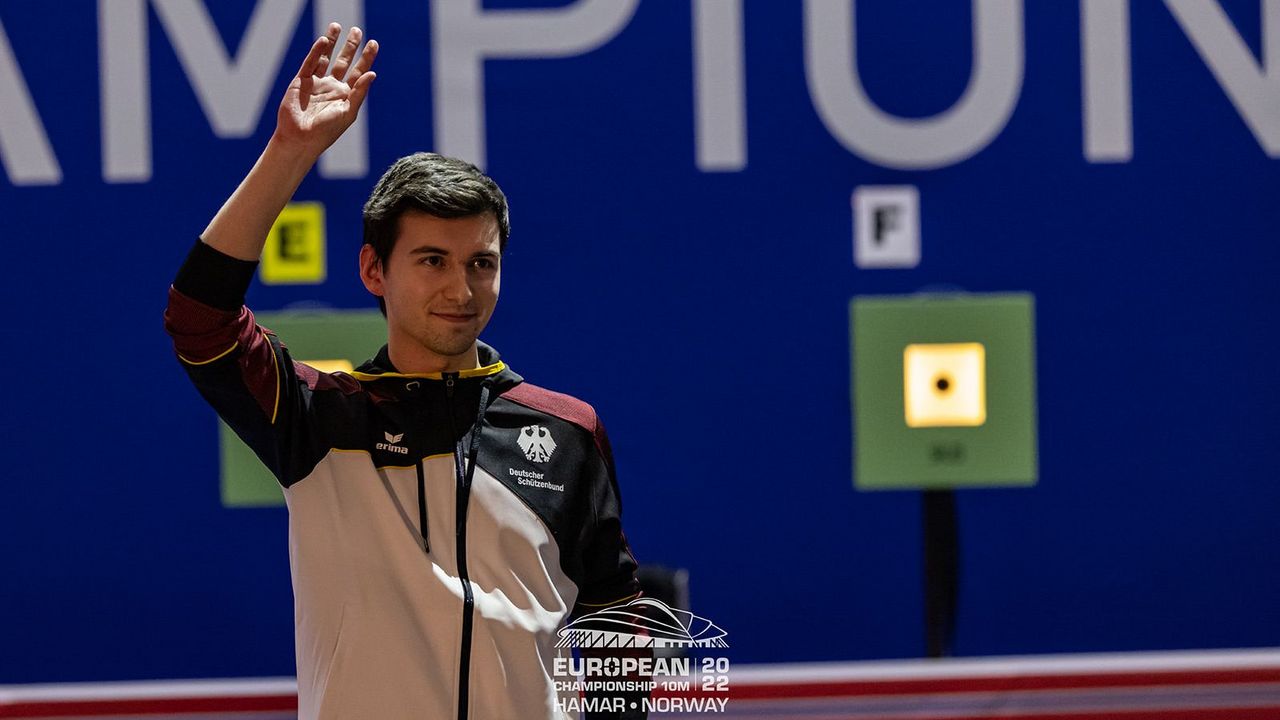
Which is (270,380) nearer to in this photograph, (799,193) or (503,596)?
(503,596)

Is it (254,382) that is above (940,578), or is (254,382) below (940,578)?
above

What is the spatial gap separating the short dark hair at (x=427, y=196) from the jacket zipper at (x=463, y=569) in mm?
171

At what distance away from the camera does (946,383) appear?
2.60m

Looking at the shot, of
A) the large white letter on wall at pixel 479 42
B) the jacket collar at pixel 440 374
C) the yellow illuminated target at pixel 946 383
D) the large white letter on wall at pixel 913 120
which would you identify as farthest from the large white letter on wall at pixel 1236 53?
the jacket collar at pixel 440 374

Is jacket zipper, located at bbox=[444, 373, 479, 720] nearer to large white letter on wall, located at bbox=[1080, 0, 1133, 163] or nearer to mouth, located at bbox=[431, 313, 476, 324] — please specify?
mouth, located at bbox=[431, 313, 476, 324]

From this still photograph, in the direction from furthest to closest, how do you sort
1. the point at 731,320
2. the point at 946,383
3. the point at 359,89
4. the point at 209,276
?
the point at 731,320, the point at 946,383, the point at 359,89, the point at 209,276

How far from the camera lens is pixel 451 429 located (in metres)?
1.41

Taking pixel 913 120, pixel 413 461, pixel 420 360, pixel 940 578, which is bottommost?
pixel 940 578

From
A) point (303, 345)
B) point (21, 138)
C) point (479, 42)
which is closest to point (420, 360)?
point (303, 345)

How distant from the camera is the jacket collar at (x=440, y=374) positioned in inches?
56.1

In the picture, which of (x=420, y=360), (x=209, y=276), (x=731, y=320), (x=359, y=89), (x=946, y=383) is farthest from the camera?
(x=731, y=320)

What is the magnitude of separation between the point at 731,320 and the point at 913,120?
1.88ft

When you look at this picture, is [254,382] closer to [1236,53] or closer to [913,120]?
[913,120]

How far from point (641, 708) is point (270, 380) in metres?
0.55
